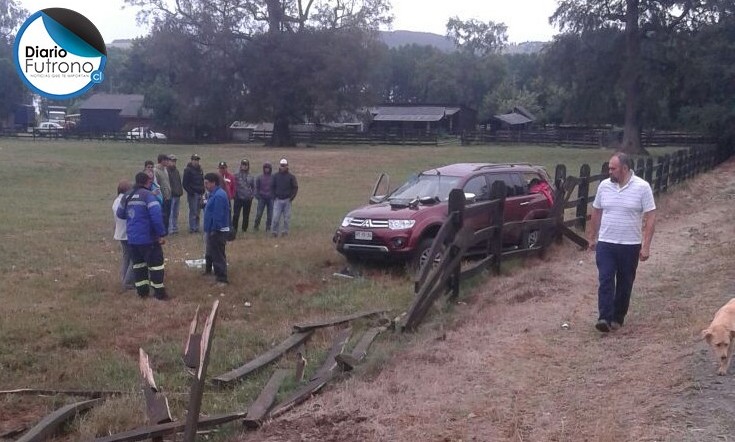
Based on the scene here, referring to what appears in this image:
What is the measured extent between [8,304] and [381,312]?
4.35m

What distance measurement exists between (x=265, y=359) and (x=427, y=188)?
19.3 feet

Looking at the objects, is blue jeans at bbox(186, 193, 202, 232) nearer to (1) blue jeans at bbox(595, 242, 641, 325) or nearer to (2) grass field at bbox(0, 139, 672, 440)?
(2) grass field at bbox(0, 139, 672, 440)

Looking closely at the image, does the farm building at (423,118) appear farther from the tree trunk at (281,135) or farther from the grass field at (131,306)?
Answer: the grass field at (131,306)

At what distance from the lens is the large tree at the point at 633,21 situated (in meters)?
52.2

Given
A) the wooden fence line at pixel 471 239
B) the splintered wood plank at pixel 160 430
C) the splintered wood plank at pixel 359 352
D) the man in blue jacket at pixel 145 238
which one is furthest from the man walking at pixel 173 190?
the splintered wood plank at pixel 160 430

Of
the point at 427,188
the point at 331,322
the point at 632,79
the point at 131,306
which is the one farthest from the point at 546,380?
the point at 632,79

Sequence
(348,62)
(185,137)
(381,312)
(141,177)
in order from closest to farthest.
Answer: (381,312)
(141,177)
(348,62)
(185,137)

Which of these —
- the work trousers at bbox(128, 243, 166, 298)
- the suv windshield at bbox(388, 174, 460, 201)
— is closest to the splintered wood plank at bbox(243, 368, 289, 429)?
the work trousers at bbox(128, 243, 166, 298)

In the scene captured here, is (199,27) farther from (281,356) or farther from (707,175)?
(281,356)

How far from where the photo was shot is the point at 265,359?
7.89 meters

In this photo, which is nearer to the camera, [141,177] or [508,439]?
[508,439]

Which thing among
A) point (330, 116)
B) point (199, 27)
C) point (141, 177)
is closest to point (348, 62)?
→ point (330, 116)

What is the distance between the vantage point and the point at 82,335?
353 inches

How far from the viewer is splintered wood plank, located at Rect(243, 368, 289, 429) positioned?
5.73m
